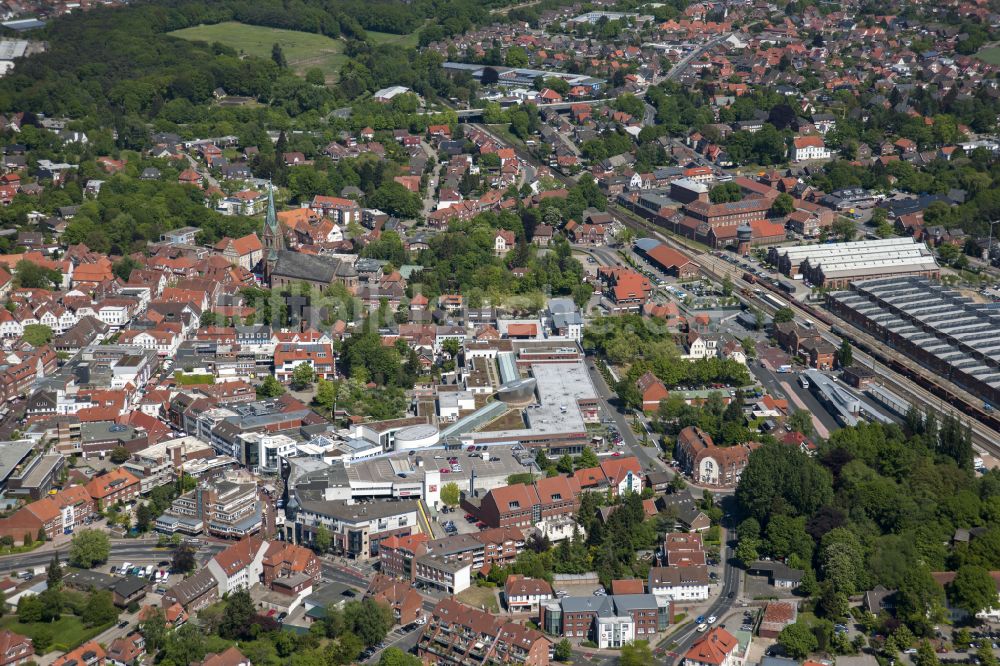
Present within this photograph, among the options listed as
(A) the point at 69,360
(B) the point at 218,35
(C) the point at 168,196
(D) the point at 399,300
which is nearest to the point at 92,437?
(A) the point at 69,360

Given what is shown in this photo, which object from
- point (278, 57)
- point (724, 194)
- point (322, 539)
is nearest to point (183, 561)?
point (322, 539)

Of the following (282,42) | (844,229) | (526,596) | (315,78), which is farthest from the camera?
(282,42)

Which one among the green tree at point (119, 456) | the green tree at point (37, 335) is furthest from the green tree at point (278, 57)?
the green tree at point (119, 456)

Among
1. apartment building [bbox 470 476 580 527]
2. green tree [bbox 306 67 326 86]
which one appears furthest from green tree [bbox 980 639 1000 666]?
green tree [bbox 306 67 326 86]

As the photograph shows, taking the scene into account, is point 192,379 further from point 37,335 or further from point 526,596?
point 526,596

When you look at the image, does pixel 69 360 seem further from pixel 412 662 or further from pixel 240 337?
pixel 412 662
